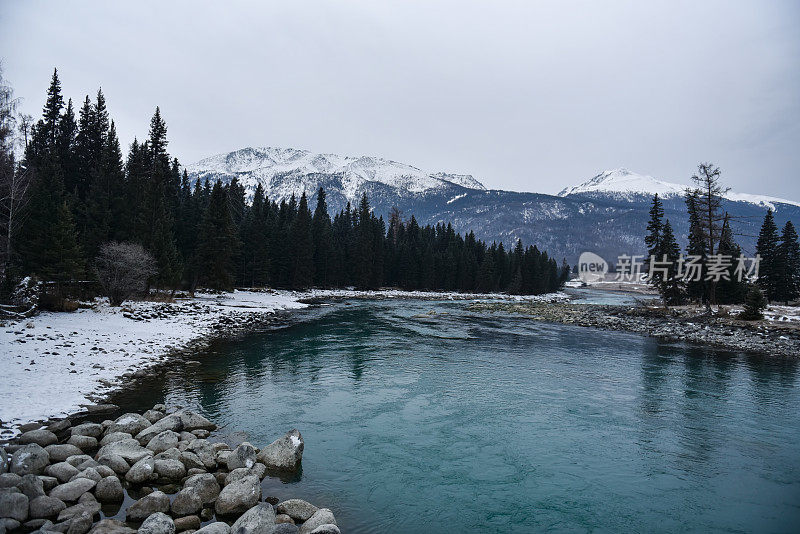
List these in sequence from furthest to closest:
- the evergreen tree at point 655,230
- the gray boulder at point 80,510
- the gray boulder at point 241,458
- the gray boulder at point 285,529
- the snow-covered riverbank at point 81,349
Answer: the evergreen tree at point 655,230
the snow-covered riverbank at point 81,349
the gray boulder at point 241,458
the gray boulder at point 80,510
the gray boulder at point 285,529

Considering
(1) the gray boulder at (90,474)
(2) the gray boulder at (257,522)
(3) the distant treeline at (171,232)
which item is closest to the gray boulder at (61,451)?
(1) the gray boulder at (90,474)

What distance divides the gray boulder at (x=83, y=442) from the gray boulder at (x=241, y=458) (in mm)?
3558

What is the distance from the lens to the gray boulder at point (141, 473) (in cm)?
897

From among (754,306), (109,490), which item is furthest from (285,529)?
(754,306)

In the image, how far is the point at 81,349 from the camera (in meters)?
18.2

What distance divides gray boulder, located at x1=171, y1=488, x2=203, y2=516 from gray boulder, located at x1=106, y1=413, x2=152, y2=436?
398 cm

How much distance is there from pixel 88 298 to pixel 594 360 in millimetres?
35590

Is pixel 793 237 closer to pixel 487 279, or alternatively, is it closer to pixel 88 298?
pixel 487 279

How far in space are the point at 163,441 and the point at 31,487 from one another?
9.35 ft

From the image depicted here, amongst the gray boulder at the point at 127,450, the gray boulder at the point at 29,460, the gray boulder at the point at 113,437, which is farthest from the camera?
the gray boulder at the point at 113,437

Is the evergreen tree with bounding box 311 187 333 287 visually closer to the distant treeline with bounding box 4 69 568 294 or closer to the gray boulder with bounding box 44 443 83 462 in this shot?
the distant treeline with bounding box 4 69 568 294

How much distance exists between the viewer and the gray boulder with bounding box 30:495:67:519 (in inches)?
290

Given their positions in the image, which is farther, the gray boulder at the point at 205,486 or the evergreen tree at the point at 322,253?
the evergreen tree at the point at 322,253

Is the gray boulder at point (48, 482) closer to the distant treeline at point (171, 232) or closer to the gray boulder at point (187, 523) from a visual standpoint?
the gray boulder at point (187, 523)
